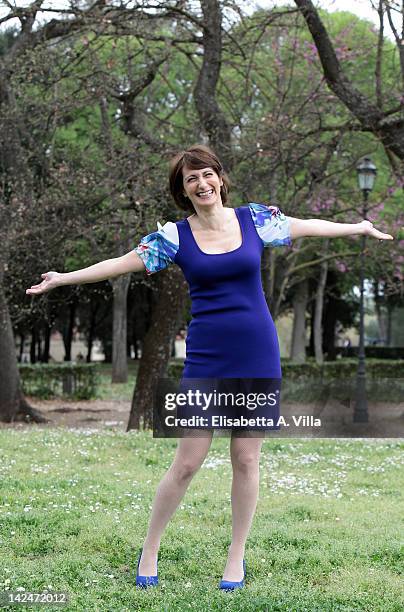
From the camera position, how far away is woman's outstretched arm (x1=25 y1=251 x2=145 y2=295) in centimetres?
379

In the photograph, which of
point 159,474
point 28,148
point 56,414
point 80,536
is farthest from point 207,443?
point 56,414

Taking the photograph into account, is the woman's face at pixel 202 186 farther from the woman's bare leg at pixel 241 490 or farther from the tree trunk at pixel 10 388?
the tree trunk at pixel 10 388

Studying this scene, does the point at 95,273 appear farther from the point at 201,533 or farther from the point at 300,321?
the point at 300,321

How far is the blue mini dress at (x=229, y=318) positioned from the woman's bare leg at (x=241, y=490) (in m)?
0.34

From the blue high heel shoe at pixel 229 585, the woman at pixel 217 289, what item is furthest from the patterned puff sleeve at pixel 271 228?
the blue high heel shoe at pixel 229 585

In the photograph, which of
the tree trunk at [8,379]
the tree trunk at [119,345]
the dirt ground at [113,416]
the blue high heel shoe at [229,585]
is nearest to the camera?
the blue high heel shoe at [229,585]

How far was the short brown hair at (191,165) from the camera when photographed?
3.80 m

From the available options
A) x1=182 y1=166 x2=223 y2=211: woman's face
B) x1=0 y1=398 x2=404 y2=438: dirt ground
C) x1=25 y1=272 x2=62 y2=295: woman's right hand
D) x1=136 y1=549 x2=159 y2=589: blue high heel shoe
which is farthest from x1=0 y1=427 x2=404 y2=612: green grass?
x1=182 y1=166 x2=223 y2=211: woman's face

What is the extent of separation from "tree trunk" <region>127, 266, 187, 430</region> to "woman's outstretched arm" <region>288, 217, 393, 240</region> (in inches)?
330

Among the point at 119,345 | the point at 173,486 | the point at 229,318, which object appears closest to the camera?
the point at 229,318

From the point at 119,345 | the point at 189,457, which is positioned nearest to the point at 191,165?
the point at 189,457

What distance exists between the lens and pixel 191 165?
3809mm

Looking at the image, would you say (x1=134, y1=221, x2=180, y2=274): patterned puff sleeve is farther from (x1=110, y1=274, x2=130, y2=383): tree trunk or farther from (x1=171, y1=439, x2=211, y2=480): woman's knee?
(x1=110, y1=274, x2=130, y2=383): tree trunk

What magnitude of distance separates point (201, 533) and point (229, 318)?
6.11 feet
